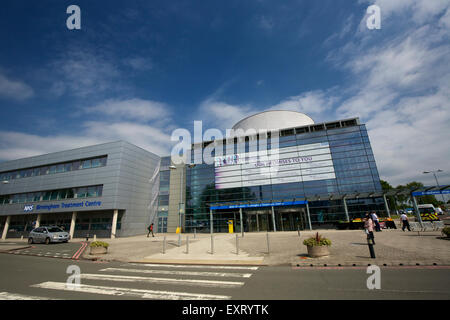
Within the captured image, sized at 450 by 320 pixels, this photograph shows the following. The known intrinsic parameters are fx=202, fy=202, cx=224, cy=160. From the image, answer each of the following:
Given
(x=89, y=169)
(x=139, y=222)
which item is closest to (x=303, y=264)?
(x=139, y=222)

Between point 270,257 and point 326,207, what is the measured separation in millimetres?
24958

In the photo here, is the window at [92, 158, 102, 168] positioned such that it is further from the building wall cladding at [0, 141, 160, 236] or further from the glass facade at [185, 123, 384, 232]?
the glass facade at [185, 123, 384, 232]

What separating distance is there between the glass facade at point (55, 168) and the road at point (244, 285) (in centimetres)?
3064

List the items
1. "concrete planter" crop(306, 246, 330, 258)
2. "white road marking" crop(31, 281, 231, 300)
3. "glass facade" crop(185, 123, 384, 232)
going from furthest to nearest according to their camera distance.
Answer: "glass facade" crop(185, 123, 384, 232), "concrete planter" crop(306, 246, 330, 258), "white road marking" crop(31, 281, 231, 300)

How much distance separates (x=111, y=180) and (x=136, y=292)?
3140cm

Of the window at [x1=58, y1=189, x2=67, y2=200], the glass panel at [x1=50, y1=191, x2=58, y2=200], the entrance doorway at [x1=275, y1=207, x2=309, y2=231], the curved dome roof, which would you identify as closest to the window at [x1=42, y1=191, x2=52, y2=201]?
the glass panel at [x1=50, y1=191, x2=58, y2=200]

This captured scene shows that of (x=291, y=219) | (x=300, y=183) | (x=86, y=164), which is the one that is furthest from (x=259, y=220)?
(x=86, y=164)

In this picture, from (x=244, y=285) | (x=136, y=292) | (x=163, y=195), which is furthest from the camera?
(x=163, y=195)

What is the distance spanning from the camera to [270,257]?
10.7 m

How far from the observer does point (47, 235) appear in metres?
21.4

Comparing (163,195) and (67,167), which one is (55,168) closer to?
(67,167)

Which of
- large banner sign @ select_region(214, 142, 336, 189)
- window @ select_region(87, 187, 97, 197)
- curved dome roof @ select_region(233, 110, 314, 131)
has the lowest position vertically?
window @ select_region(87, 187, 97, 197)

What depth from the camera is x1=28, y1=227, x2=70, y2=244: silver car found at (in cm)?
2145
